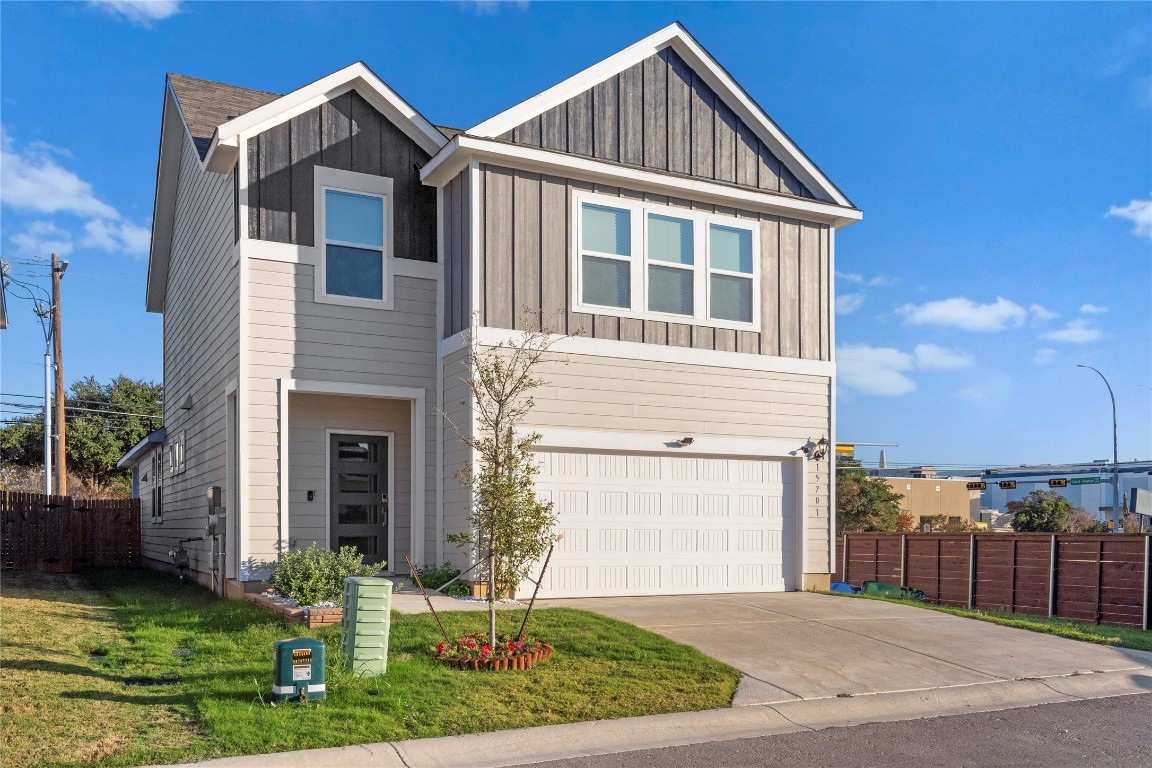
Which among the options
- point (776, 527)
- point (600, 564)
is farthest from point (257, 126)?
point (776, 527)

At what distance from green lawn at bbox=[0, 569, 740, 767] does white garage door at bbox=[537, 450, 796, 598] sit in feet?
6.99

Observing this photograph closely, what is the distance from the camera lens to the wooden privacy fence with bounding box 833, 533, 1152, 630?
58.9ft

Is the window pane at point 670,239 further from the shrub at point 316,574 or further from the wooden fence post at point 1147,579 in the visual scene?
the wooden fence post at point 1147,579

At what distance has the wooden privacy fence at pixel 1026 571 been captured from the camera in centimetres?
1794

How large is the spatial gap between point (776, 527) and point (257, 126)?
9423mm

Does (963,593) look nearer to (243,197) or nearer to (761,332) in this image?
(761,332)

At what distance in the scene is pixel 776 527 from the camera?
47.7 feet

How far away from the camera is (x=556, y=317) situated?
1291 cm

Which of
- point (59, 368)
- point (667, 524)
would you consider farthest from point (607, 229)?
point (59, 368)

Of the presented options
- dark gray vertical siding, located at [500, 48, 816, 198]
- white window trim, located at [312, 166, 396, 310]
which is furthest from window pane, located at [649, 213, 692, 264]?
white window trim, located at [312, 166, 396, 310]

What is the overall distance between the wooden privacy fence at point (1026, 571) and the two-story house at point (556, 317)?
7.34m

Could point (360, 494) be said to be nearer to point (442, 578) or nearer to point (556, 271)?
point (442, 578)

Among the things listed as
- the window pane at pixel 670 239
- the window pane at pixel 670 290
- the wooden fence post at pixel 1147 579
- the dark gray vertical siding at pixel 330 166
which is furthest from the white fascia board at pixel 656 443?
the wooden fence post at pixel 1147 579

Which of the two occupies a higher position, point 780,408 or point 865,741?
point 780,408
